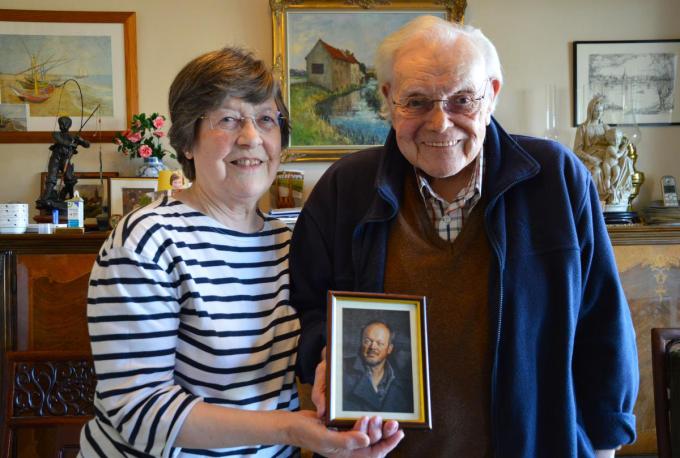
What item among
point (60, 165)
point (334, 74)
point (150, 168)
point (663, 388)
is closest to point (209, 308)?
point (663, 388)

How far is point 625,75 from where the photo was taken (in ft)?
9.84

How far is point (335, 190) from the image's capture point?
→ 4.76 ft

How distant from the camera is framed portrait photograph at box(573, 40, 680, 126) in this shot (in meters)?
3.00

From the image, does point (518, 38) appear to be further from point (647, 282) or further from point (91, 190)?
point (91, 190)

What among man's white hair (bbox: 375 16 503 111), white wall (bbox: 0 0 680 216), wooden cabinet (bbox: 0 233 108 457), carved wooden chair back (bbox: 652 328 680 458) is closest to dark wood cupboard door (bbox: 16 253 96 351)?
wooden cabinet (bbox: 0 233 108 457)

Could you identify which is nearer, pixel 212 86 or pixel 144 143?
pixel 212 86

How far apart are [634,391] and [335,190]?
2.70 feet

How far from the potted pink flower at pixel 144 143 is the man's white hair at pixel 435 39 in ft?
5.42

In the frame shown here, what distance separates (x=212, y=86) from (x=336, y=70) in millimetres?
1732

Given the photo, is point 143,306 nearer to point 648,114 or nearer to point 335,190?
point 335,190

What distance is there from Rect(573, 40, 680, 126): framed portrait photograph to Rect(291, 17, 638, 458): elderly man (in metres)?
1.90

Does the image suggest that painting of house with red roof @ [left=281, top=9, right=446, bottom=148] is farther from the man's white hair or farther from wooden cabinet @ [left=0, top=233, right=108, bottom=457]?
the man's white hair

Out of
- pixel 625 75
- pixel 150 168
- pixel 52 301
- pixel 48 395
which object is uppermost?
pixel 625 75

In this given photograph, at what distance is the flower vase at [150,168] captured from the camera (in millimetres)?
2758
